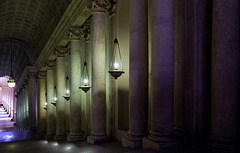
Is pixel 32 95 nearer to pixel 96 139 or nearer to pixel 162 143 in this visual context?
pixel 96 139

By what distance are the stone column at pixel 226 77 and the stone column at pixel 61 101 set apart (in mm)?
13605

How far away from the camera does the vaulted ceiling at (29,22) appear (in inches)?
872

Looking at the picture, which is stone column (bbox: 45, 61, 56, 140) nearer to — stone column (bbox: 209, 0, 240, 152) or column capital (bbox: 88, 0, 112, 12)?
column capital (bbox: 88, 0, 112, 12)

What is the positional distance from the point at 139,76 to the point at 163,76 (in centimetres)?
151

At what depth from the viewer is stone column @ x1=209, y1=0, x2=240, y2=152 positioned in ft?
22.4

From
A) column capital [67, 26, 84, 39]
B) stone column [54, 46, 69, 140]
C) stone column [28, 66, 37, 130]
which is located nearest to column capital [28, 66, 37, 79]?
stone column [28, 66, 37, 130]

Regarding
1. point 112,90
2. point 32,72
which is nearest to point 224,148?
point 112,90

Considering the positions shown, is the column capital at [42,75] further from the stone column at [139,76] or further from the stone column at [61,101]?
the stone column at [139,76]

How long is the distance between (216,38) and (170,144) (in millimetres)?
3254

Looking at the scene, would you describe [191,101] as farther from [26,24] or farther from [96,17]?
[26,24]

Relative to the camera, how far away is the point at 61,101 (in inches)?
746

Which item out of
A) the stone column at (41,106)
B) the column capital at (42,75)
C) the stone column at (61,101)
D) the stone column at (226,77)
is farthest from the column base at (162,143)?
the column capital at (42,75)

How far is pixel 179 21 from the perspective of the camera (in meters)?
8.83

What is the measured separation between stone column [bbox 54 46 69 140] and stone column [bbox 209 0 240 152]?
44.6 feet
